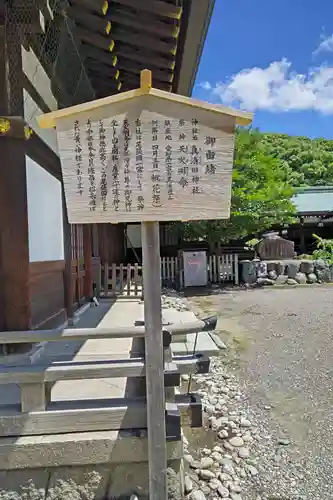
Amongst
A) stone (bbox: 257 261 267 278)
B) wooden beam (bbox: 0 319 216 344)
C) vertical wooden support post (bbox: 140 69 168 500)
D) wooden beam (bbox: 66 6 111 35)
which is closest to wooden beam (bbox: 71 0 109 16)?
wooden beam (bbox: 66 6 111 35)

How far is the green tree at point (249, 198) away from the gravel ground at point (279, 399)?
557 centimetres

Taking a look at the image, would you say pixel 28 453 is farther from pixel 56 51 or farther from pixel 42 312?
pixel 56 51

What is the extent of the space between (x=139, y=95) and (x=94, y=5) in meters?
2.57

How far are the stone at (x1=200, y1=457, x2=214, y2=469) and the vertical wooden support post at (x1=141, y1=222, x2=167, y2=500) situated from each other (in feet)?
3.28

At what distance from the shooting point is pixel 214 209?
7.16 feet

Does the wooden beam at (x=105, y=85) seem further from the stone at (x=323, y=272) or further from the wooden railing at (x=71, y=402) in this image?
the stone at (x=323, y=272)

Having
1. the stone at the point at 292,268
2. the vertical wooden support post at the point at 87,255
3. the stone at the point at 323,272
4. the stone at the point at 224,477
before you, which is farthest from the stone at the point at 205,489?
the stone at the point at 323,272

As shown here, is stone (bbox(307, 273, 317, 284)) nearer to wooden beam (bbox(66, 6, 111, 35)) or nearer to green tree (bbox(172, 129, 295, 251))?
green tree (bbox(172, 129, 295, 251))

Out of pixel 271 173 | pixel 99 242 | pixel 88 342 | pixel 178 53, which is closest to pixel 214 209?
pixel 88 342

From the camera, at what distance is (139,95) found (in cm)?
210

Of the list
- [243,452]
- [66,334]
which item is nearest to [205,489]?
[243,452]

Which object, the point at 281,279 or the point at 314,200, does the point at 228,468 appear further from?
the point at 314,200

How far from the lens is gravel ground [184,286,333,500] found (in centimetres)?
303

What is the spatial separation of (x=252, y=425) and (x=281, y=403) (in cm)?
62
